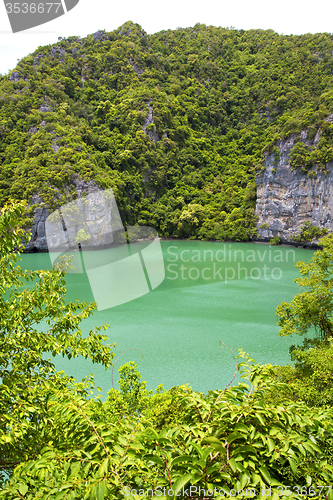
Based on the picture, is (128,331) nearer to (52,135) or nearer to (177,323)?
(177,323)

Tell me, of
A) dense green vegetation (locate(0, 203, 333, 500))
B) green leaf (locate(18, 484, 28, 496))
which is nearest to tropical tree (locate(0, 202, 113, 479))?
dense green vegetation (locate(0, 203, 333, 500))

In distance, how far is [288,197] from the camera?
3819cm

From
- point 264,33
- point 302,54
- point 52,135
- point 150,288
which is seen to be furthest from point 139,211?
point 264,33

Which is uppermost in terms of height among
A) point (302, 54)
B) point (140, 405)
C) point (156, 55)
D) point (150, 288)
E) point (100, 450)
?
point (156, 55)

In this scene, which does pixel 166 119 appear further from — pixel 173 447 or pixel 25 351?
pixel 173 447

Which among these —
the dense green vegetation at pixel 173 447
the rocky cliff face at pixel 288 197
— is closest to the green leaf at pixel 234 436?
the dense green vegetation at pixel 173 447

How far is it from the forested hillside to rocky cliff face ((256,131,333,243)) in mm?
1227

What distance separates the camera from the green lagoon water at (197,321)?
33.1 ft

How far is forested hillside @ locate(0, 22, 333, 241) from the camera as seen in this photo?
37656 mm

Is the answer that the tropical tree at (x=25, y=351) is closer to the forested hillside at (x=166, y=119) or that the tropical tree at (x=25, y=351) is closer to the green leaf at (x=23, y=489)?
the green leaf at (x=23, y=489)

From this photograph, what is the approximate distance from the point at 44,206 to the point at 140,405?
31037 mm

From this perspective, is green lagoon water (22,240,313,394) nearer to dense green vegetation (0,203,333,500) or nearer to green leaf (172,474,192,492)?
dense green vegetation (0,203,333,500)

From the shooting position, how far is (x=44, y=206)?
3350 centimetres

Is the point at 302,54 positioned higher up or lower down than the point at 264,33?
lower down
